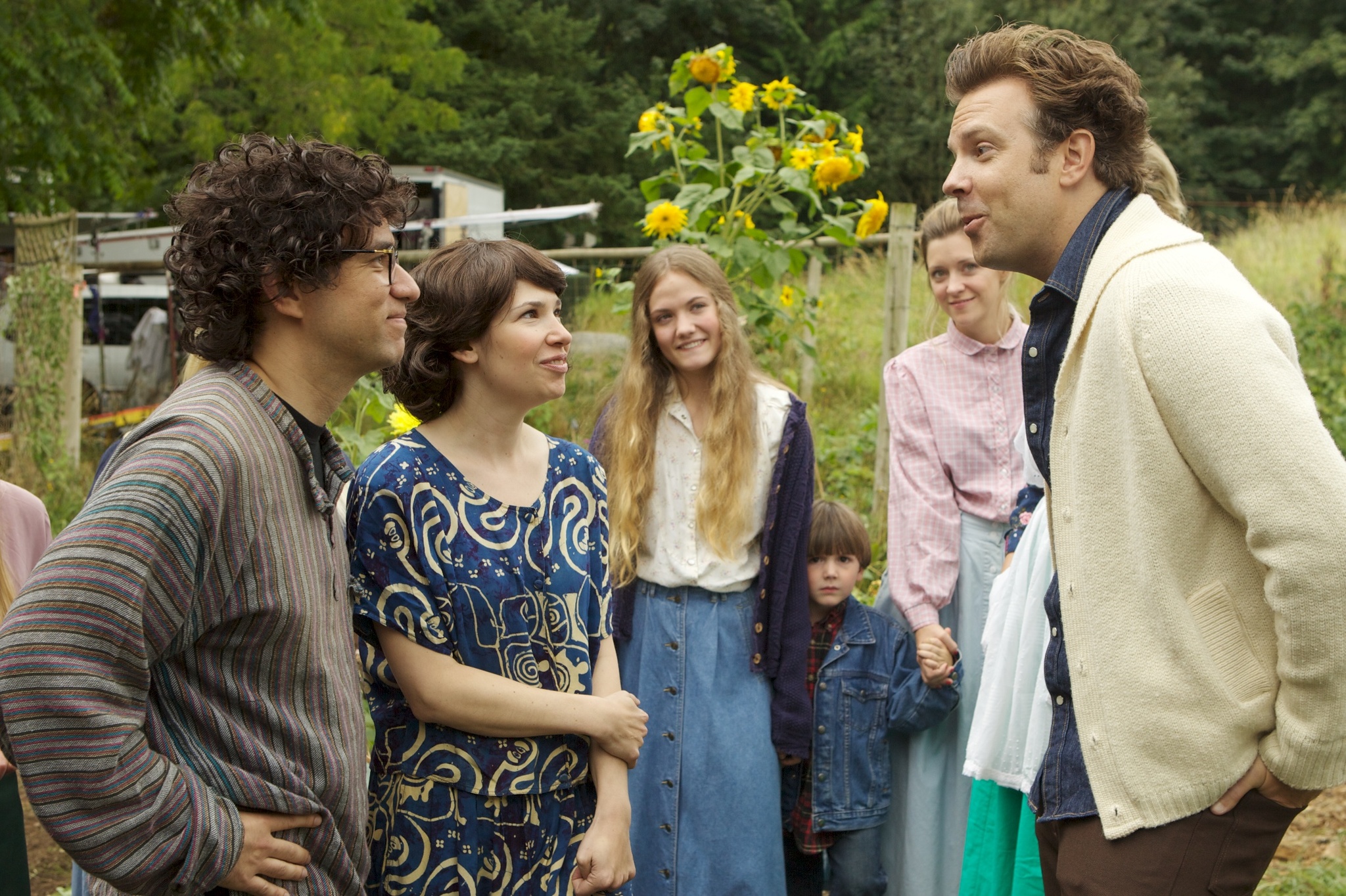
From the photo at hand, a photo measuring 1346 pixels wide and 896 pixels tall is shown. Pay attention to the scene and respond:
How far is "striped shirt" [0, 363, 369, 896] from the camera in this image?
1346 millimetres

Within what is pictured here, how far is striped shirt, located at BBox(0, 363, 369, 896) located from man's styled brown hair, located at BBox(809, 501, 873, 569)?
1.58m

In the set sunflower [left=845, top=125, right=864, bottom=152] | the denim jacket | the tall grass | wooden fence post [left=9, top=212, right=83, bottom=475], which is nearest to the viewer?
the denim jacket

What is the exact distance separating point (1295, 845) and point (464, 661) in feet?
12.2

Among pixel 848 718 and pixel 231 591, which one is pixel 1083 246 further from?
pixel 848 718

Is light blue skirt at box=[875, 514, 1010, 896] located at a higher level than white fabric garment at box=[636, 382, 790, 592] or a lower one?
lower

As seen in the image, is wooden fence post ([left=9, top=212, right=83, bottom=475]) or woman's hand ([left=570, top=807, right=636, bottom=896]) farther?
wooden fence post ([left=9, top=212, right=83, bottom=475])

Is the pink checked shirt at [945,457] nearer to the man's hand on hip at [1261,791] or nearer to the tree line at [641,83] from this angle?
the man's hand on hip at [1261,791]

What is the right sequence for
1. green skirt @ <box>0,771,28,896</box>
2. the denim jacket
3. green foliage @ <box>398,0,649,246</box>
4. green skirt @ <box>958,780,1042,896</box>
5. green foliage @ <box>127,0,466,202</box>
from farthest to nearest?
green foliage @ <box>398,0,649,246</box>, green foliage @ <box>127,0,466,202</box>, the denim jacket, green skirt @ <box>958,780,1042,896</box>, green skirt @ <box>0,771,28,896</box>

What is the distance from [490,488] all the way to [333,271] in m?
0.56

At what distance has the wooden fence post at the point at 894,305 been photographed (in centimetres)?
546

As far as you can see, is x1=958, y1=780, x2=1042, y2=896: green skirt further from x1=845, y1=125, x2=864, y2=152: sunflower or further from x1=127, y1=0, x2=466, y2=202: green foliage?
x1=127, y1=0, x2=466, y2=202: green foliage

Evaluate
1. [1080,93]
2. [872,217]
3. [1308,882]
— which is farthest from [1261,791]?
[872,217]

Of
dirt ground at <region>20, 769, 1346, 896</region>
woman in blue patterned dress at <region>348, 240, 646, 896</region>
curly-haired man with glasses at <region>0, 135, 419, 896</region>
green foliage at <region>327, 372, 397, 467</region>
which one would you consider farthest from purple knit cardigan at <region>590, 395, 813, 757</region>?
dirt ground at <region>20, 769, 1346, 896</region>

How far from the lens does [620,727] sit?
2.03 m
